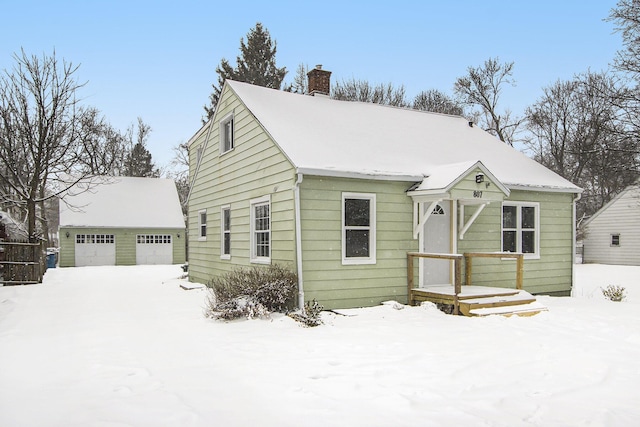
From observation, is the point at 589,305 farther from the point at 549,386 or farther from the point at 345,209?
the point at 549,386

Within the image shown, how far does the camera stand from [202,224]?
17172mm

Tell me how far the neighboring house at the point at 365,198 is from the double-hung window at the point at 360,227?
2 cm

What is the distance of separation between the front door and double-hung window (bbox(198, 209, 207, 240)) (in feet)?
26.9

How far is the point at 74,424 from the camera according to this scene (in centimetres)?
430

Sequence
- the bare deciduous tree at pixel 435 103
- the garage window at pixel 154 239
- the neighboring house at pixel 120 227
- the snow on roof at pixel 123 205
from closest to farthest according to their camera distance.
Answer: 1. the neighboring house at pixel 120 227
2. the snow on roof at pixel 123 205
3. the garage window at pixel 154 239
4. the bare deciduous tree at pixel 435 103

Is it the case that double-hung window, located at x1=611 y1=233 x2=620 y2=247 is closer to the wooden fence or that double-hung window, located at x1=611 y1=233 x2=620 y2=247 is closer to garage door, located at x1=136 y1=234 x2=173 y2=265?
garage door, located at x1=136 y1=234 x2=173 y2=265

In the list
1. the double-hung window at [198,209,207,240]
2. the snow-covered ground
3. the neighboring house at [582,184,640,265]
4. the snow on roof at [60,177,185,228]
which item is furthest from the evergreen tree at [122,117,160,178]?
the neighboring house at [582,184,640,265]

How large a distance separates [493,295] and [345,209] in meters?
3.68

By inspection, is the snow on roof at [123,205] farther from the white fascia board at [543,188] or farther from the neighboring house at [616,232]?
the neighboring house at [616,232]

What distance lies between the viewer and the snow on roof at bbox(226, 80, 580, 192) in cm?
1092

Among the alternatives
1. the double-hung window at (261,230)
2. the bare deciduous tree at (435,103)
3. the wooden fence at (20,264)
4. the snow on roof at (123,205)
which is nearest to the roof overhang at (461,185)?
the double-hung window at (261,230)

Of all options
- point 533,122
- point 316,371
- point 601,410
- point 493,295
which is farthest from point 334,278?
point 533,122

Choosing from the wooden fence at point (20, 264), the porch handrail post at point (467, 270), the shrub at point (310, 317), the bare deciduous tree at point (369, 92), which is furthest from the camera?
the bare deciduous tree at point (369, 92)

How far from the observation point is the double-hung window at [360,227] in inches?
423
